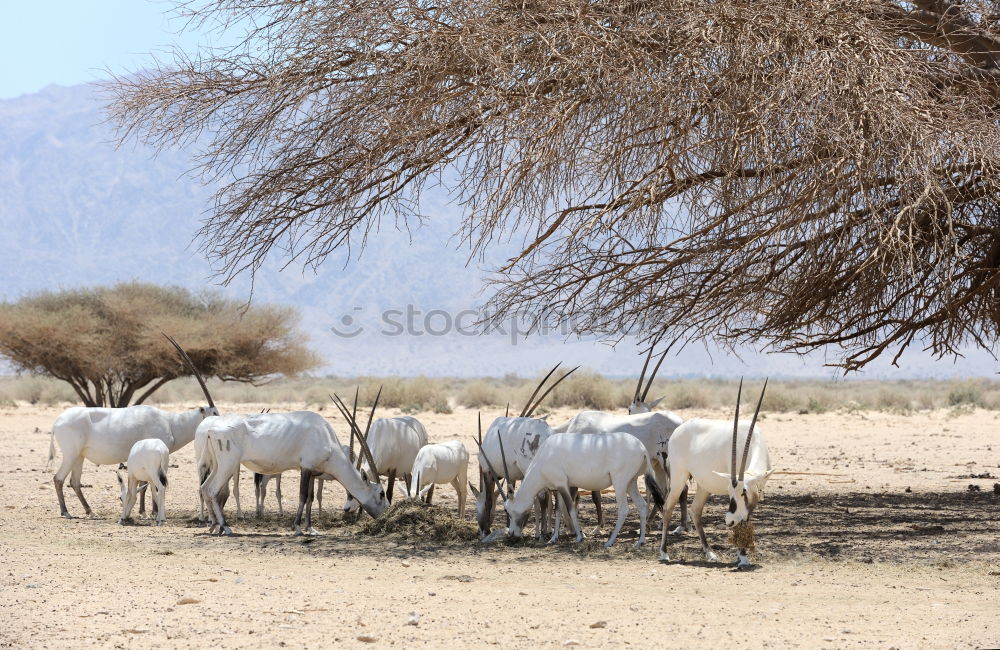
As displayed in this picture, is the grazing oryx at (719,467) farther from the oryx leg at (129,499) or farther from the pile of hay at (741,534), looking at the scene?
the oryx leg at (129,499)

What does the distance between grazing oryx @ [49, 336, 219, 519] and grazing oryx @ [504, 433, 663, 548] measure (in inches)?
163

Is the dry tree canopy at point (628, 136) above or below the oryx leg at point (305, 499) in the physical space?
above

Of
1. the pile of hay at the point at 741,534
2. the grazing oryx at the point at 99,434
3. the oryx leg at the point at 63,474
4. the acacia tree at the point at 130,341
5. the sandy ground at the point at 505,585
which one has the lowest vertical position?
the sandy ground at the point at 505,585

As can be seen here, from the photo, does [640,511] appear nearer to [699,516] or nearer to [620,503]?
[620,503]

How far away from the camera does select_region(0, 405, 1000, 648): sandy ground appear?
256 inches

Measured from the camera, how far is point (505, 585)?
817cm

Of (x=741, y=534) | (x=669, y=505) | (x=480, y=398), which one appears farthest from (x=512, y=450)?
(x=480, y=398)

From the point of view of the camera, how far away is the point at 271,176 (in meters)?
10.5

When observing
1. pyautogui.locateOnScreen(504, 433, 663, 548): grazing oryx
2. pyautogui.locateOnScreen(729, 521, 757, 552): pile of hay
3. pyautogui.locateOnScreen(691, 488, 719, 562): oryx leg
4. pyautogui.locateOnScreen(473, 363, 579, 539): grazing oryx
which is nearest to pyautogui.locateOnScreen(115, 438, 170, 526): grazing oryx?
pyautogui.locateOnScreen(473, 363, 579, 539): grazing oryx

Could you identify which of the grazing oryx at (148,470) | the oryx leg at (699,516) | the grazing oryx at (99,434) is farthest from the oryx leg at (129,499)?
the oryx leg at (699,516)

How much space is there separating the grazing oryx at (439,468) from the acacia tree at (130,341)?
630 inches

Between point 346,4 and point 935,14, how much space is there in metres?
5.00

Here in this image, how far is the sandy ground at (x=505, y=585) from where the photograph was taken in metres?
6.49

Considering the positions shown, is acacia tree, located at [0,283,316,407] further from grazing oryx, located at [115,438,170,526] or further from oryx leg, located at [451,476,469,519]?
oryx leg, located at [451,476,469,519]
